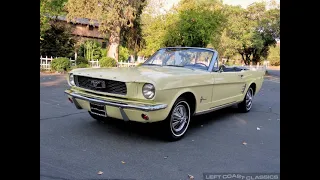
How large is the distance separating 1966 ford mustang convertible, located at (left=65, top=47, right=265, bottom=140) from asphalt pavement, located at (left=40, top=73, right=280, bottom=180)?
1.31 feet

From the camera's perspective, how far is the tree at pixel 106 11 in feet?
65.5

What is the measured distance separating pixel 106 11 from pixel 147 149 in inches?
706

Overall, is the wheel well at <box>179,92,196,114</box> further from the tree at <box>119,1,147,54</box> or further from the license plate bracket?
the tree at <box>119,1,147,54</box>

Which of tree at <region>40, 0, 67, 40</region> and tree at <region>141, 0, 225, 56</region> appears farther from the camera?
tree at <region>40, 0, 67, 40</region>

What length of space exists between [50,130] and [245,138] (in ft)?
10.9

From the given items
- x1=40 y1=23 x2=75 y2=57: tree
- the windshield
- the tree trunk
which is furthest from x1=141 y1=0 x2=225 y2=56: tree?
the windshield

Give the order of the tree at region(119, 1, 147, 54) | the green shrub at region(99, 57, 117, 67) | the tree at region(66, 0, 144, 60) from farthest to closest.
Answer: the tree at region(119, 1, 147, 54), the tree at region(66, 0, 144, 60), the green shrub at region(99, 57, 117, 67)

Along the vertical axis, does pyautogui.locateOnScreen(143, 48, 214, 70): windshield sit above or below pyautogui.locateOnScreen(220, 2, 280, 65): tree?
below

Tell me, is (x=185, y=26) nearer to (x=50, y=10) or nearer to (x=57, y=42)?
(x=50, y=10)

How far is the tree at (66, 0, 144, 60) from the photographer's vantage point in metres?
20.0

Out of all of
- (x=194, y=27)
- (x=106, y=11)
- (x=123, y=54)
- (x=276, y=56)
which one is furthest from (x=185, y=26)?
(x=276, y=56)
